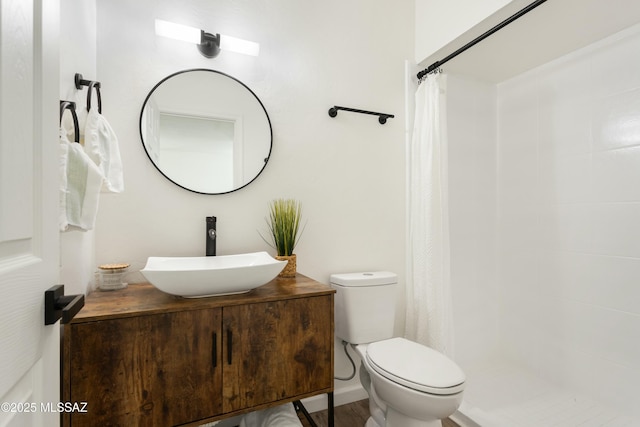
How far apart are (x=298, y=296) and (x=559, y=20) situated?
1899 millimetres

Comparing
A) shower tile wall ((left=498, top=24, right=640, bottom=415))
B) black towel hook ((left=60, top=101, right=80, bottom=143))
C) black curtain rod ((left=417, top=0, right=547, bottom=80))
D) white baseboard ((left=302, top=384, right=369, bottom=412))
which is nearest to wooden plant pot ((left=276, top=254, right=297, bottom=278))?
white baseboard ((left=302, top=384, right=369, bottom=412))

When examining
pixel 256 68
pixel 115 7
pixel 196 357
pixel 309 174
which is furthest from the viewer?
pixel 309 174

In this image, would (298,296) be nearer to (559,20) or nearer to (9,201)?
(9,201)

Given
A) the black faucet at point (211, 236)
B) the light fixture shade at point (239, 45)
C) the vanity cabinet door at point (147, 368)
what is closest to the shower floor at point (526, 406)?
the vanity cabinet door at point (147, 368)

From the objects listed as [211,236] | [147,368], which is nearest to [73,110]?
[211,236]

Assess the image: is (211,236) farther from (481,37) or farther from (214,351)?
(481,37)

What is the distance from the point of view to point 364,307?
175cm

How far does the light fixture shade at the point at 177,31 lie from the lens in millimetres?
1555

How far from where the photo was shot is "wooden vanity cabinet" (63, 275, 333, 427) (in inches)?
41.3

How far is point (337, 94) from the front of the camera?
6.45 feet

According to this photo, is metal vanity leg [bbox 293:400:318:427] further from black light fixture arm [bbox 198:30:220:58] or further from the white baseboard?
black light fixture arm [bbox 198:30:220:58]

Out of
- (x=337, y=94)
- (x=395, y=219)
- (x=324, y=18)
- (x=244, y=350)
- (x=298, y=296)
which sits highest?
(x=324, y=18)

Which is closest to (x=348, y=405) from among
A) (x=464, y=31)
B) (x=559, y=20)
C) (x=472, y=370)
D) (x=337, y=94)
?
(x=472, y=370)

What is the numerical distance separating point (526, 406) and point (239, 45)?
8.49 ft
